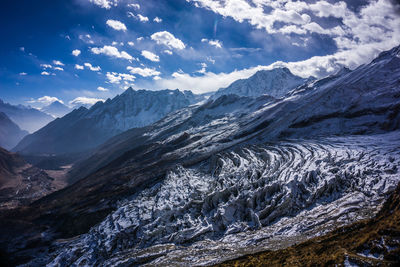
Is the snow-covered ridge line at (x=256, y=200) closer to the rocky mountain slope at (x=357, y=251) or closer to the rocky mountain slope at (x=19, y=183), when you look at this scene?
the rocky mountain slope at (x=357, y=251)

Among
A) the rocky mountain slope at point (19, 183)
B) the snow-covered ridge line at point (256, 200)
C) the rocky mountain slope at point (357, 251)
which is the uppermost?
the rocky mountain slope at point (19, 183)

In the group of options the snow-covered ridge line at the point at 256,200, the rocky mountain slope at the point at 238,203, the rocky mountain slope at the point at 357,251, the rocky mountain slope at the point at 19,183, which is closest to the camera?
the rocky mountain slope at the point at 357,251

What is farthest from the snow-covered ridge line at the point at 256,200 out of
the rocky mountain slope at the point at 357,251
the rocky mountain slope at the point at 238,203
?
the rocky mountain slope at the point at 357,251

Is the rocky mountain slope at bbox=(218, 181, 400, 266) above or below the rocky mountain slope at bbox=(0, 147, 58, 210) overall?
below

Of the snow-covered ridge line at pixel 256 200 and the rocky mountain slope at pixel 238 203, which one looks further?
the snow-covered ridge line at pixel 256 200

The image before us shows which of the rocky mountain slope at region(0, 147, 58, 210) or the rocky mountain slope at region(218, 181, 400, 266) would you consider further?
the rocky mountain slope at region(0, 147, 58, 210)

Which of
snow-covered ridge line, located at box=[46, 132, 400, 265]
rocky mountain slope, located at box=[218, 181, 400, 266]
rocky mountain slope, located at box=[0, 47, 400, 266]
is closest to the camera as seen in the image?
rocky mountain slope, located at box=[218, 181, 400, 266]

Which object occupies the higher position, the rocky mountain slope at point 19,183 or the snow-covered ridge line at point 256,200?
the rocky mountain slope at point 19,183

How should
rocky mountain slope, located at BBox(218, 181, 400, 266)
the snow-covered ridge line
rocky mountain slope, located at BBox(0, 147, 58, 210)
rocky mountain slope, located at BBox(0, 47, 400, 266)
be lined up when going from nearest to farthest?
rocky mountain slope, located at BBox(218, 181, 400, 266), rocky mountain slope, located at BBox(0, 47, 400, 266), the snow-covered ridge line, rocky mountain slope, located at BBox(0, 147, 58, 210)

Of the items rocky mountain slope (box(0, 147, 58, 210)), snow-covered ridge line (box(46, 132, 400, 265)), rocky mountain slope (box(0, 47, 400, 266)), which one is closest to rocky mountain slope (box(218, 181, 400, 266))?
rocky mountain slope (box(0, 47, 400, 266))

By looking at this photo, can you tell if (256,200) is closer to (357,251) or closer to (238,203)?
(238,203)

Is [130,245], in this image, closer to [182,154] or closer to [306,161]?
[306,161]

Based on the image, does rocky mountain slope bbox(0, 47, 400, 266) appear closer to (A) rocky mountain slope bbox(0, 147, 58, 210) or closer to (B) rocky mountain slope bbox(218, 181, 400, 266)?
(B) rocky mountain slope bbox(218, 181, 400, 266)

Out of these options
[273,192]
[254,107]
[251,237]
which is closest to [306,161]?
[273,192]
